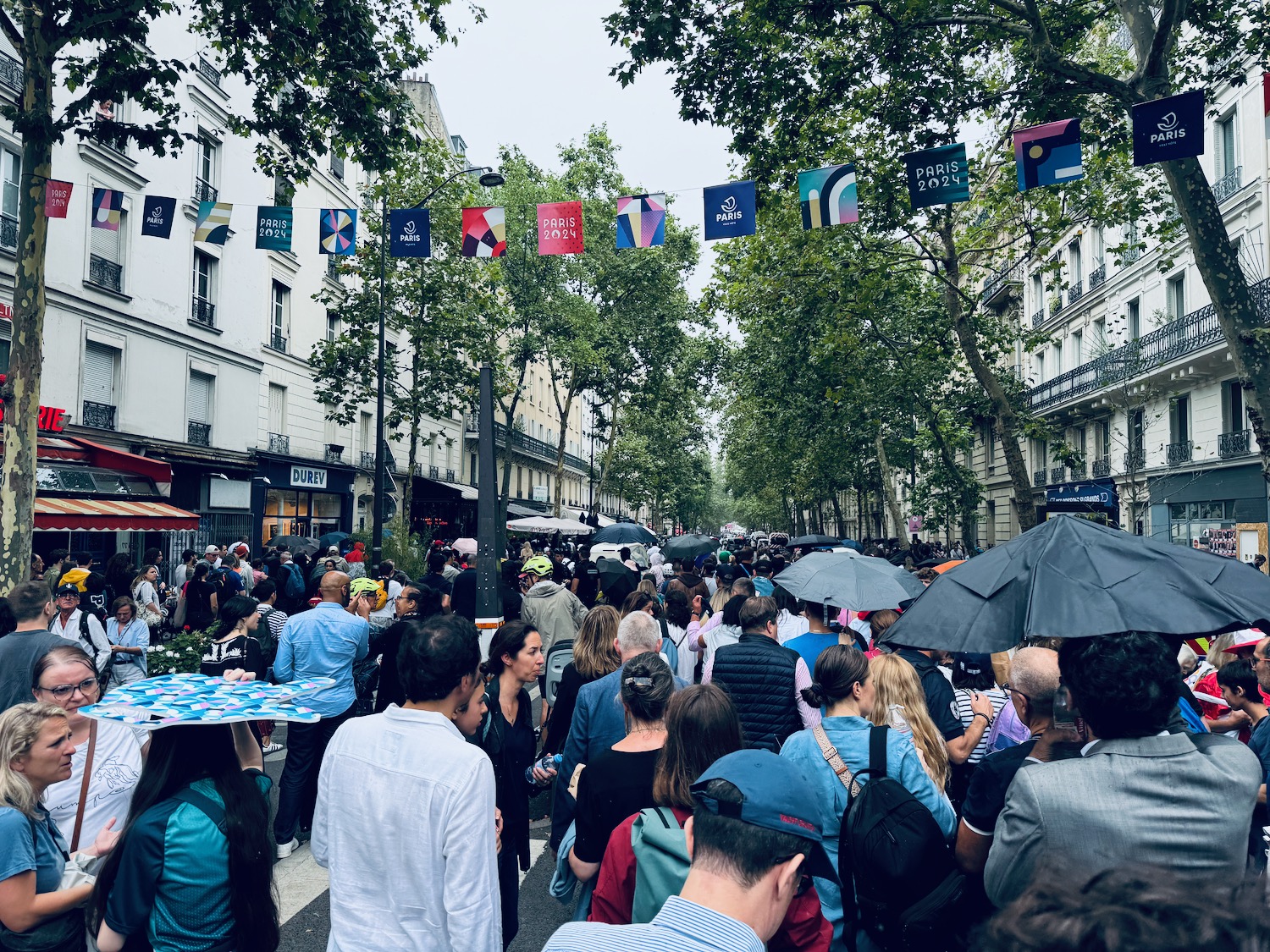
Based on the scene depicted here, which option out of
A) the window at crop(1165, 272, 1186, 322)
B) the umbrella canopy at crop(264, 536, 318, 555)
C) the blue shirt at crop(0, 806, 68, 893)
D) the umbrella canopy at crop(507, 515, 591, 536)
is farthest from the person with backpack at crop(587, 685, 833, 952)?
the window at crop(1165, 272, 1186, 322)

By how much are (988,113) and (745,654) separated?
28.6ft

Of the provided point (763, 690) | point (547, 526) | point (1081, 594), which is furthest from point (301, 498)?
point (1081, 594)

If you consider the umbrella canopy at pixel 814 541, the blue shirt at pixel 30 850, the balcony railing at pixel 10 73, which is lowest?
the blue shirt at pixel 30 850

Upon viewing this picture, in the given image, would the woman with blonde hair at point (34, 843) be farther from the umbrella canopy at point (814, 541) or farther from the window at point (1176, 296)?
the window at point (1176, 296)

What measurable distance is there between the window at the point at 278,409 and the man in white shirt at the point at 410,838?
81.6 feet

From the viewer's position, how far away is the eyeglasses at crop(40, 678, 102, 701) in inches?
132

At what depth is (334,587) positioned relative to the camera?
6.28 m

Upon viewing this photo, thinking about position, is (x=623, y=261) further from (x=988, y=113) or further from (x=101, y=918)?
(x=101, y=918)

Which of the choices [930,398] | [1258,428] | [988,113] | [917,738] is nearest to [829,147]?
[988,113]

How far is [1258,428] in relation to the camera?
802cm

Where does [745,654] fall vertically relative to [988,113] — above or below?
below

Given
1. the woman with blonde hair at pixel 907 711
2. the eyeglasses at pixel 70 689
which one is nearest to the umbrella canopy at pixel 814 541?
the woman with blonde hair at pixel 907 711

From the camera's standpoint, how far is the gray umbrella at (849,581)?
6.66 m

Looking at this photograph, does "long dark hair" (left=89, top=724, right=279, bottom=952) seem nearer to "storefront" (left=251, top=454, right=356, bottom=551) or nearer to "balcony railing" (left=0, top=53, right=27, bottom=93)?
"balcony railing" (left=0, top=53, right=27, bottom=93)
